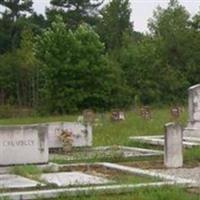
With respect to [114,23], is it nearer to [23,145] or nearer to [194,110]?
[194,110]

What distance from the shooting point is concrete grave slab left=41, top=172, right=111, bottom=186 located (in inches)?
512

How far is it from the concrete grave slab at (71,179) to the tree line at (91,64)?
31884 millimetres

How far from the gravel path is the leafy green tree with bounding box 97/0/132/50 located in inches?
1898

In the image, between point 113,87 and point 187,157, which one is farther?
point 113,87

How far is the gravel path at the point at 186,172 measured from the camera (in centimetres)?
1419

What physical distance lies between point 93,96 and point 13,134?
30.7 m

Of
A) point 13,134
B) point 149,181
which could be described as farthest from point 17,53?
point 149,181

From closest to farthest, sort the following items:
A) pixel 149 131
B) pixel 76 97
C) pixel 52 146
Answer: pixel 52 146 → pixel 149 131 → pixel 76 97

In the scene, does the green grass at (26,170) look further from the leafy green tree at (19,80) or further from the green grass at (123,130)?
the leafy green tree at (19,80)

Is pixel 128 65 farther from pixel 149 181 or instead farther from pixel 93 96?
pixel 149 181

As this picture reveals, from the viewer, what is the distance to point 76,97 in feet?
153

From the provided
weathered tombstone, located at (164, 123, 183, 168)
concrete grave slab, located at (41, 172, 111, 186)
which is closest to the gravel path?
weathered tombstone, located at (164, 123, 183, 168)

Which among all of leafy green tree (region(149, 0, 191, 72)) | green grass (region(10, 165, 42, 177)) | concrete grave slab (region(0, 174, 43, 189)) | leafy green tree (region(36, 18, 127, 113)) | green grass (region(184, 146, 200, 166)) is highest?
leafy green tree (region(149, 0, 191, 72))

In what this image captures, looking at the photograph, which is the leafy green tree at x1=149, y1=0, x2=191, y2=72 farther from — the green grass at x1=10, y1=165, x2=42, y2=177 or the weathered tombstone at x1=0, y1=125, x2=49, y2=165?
the green grass at x1=10, y1=165, x2=42, y2=177
